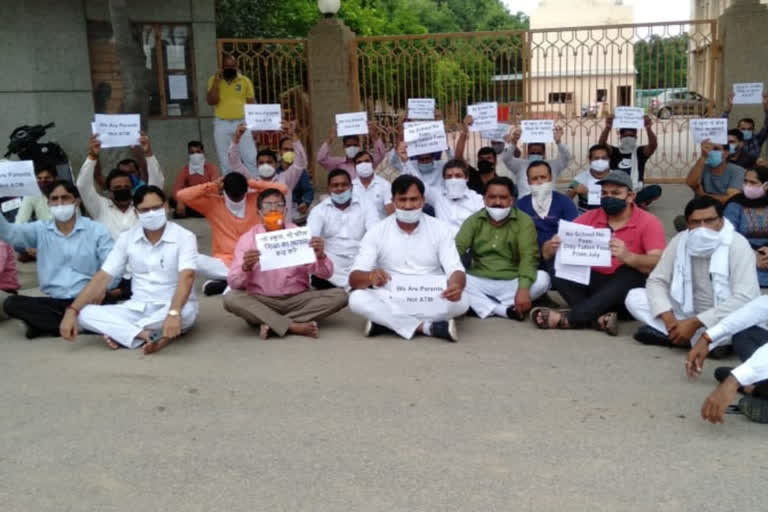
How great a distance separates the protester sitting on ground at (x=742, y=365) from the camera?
12.8 ft

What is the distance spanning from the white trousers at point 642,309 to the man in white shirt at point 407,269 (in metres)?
1.25

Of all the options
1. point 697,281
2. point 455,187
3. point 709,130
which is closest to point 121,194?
point 455,187

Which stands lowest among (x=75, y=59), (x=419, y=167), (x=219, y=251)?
(x=219, y=251)

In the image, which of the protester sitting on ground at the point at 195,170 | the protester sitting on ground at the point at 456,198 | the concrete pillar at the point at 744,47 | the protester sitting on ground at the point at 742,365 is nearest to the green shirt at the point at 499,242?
the protester sitting on ground at the point at 456,198

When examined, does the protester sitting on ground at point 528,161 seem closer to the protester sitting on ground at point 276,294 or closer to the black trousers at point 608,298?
the black trousers at point 608,298

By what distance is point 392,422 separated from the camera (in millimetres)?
4355

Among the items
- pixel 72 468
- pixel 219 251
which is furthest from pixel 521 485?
pixel 219 251

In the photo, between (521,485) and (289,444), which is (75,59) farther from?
(521,485)

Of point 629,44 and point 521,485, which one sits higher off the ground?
point 629,44

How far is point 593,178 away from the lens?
27.7ft

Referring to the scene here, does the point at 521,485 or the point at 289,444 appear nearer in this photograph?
the point at 521,485

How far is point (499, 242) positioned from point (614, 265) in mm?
982

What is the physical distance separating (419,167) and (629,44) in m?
7.08

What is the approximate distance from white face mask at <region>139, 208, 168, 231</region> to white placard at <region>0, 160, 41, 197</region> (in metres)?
1.07
